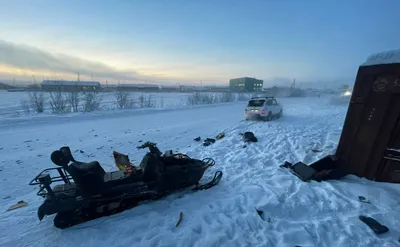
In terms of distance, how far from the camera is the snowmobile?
3.25 m

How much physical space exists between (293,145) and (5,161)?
405 inches

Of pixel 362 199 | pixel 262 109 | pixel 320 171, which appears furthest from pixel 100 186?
pixel 262 109

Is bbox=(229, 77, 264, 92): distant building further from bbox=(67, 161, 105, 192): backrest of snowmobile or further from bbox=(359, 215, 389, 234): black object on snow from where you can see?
bbox=(67, 161, 105, 192): backrest of snowmobile

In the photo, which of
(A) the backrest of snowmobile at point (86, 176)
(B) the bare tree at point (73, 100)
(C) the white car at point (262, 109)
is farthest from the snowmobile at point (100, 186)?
(B) the bare tree at point (73, 100)

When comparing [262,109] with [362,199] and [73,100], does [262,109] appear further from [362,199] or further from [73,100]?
[73,100]

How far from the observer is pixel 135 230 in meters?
3.26

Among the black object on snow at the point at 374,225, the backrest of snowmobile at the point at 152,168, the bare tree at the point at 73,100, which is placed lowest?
the bare tree at the point at 73,100

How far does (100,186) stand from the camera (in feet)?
11.4

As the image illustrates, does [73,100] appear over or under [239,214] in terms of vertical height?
under

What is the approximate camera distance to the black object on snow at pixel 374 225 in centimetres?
303

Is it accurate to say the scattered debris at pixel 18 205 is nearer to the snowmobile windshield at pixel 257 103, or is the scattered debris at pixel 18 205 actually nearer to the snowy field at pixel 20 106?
the snowmobile windshield at pixel 257 103

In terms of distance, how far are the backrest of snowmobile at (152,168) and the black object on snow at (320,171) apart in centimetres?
349

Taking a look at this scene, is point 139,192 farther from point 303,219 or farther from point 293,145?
point 293,145

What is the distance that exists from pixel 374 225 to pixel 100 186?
15.1ft
